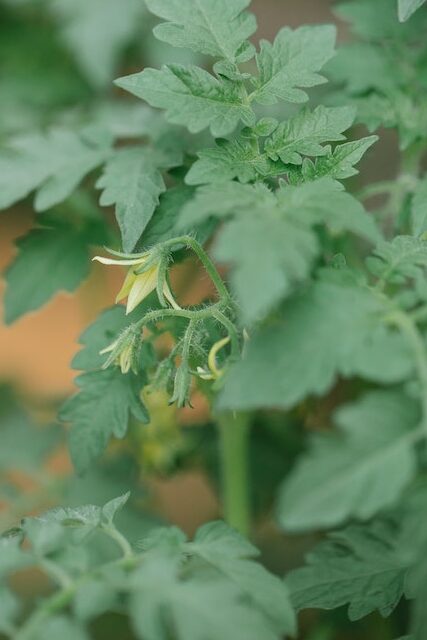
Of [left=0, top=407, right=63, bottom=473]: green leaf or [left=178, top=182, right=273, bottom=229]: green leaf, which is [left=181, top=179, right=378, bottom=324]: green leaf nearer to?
[left=178, top=182, right=273, bottom=229]: green leaf

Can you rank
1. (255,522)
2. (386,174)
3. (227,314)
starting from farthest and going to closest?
(386,174)
(255,522)
(227,314)

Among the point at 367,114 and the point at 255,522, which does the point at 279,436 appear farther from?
the point at 367,114

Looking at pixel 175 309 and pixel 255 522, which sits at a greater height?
pixel 175 309

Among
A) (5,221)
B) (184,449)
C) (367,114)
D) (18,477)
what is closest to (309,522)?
(367,114)

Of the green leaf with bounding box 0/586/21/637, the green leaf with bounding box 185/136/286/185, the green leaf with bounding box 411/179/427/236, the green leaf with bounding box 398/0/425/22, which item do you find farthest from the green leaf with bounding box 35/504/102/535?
the green leaf with bounding box 398/0/425/22

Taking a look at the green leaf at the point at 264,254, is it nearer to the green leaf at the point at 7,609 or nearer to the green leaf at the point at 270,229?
the green leaf at the point at 270,229

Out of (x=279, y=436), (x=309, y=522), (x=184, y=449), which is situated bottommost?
Result: (x=279, y=436)
